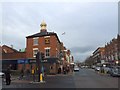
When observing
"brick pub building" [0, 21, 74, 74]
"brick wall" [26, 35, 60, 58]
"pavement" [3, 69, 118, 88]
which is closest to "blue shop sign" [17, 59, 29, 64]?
"brick pub building" [0, 21, 74, 74]

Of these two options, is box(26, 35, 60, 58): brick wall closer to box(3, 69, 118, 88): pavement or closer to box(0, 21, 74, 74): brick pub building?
box(0, 21, 74, 74): brick pub building

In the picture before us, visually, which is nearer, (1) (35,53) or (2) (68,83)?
(2) (68,83)

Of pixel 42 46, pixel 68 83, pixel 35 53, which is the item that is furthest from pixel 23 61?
pixel 68 83

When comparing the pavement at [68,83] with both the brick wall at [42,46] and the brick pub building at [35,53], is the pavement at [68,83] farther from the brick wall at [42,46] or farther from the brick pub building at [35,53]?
the brick wall at [42,46]

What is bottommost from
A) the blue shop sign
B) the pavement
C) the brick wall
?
the pavement

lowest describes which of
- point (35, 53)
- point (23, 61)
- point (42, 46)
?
point (23, 61)

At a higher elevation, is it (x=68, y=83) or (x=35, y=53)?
(x=35, y=53)

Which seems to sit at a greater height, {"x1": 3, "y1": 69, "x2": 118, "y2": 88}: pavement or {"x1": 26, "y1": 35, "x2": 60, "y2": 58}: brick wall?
{"x1": 26, "y1": 35, "x2": 60, "y2": 58}: brick wall

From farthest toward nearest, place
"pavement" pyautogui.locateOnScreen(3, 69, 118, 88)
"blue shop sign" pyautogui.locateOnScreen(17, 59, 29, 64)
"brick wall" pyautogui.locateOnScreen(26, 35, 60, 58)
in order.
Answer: "blue shop sign" pyautogui.locateOnScreen(17, 59, 29, 64), "brick wall" pyautogui.locateOnScreen(26, 35, 60, 58), "pavement" pyautogui.locateOnScreen(3, 69, 118, 88)

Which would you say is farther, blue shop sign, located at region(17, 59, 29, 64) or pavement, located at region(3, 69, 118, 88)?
blue shop sign, located at region(17, 59, 29, 64)

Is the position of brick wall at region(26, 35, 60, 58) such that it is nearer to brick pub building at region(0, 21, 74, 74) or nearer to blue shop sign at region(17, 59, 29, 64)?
brick pub building at region(0, 21, 74, 74)

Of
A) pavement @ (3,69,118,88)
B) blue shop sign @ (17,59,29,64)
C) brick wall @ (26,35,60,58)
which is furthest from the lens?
blue shop sign @ (17,59,29,64)

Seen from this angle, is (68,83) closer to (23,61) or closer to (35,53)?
(35,53)

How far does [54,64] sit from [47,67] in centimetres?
185
